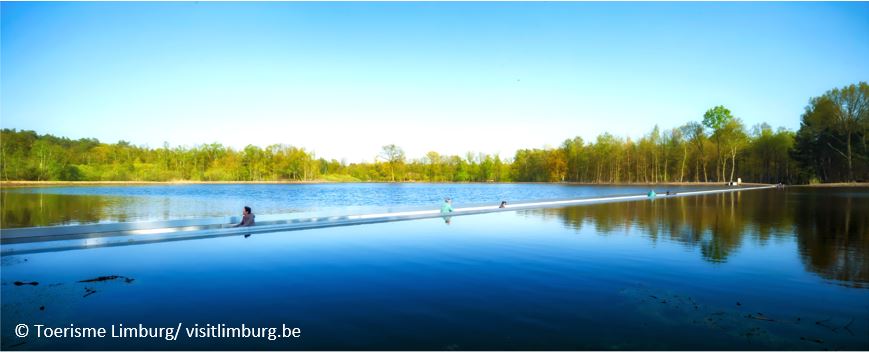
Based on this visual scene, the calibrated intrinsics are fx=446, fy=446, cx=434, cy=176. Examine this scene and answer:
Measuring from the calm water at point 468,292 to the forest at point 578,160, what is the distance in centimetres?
6808

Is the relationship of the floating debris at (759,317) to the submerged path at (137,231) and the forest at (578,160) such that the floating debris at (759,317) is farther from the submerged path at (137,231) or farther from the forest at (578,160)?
the forest at (578,160)

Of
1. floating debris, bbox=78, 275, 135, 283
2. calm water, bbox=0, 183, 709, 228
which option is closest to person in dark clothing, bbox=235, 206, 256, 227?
calm water, bbox=0, 183, 709, 228

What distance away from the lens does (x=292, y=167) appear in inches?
4540

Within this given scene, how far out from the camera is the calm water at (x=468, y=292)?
17.1 feet

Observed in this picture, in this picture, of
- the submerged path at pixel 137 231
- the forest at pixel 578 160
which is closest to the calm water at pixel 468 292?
the submerged path at pixel 137 231

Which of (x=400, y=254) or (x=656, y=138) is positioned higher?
(x=656, y=138)

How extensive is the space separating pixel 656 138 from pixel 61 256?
96813mm

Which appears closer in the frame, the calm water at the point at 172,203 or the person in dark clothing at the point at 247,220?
the person in dark clothing at the point at 247,220

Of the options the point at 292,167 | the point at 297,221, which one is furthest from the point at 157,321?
the point at 292,167

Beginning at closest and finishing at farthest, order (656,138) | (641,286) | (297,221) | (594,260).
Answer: (641,286)
(594,260)
(297,221)
(656,138)

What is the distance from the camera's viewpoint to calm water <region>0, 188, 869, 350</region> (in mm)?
5203

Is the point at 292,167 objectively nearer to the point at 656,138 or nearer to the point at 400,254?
the point at 656,138

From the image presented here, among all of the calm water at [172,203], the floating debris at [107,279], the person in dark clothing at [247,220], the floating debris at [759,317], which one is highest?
the person in dark clothing at [247,220]

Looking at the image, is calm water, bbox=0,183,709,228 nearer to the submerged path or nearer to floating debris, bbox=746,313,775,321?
the submerged path
